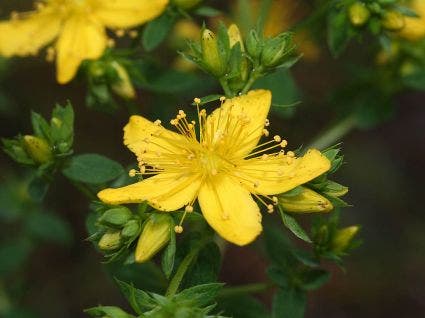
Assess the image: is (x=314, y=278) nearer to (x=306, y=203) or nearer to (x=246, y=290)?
(x=246, y=290)

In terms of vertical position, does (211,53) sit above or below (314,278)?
above

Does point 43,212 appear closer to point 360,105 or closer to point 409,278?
point 360,105

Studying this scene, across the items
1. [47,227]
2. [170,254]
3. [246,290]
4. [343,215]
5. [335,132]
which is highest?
[170,254]

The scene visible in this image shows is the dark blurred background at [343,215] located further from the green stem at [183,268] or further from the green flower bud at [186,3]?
the green stem at [183,268]

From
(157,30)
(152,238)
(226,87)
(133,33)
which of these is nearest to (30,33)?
(133,33)

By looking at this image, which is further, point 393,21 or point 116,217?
point 393,21

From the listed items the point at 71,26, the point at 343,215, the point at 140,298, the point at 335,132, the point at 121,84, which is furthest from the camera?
the point at 343,215

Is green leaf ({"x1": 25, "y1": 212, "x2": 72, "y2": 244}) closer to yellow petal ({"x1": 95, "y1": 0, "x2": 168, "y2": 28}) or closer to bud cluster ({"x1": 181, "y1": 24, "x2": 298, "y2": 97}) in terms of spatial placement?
yellow petal ({"x1": 95, "y1": 0, "x2": 168, "y2": 28})

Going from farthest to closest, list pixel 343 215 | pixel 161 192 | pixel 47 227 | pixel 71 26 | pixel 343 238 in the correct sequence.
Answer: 1. pixel 343 215
2. pixel 47 227
3. pixel 71 26
4. pixel 343 238
5. pixel 161 192
